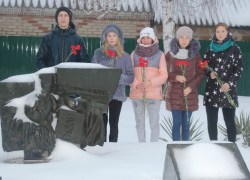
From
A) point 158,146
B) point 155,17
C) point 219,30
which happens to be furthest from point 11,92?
point 155,17

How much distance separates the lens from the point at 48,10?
26.8 feet

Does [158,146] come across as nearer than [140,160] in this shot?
No

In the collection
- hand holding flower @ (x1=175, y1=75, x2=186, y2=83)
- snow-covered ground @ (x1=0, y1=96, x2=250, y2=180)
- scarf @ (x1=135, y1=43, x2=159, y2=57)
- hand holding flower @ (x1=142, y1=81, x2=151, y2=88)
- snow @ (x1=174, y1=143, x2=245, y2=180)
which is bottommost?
snow-covered ground @ (x1=0, y1=96, x2=250, y2=180)

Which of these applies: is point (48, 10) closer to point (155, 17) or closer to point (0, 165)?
point (155, 17)

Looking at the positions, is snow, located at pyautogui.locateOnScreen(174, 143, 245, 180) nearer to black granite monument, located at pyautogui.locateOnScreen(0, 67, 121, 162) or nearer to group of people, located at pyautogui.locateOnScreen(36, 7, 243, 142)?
black granite monument, located at pyautogui.locateOnScreen(0, 67, 121, 162)

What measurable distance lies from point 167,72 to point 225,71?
0.66 metres

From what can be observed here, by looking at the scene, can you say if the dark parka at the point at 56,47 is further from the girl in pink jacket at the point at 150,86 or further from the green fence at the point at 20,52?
the green fence at the point at 20,52

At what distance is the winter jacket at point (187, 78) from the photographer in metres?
3.75

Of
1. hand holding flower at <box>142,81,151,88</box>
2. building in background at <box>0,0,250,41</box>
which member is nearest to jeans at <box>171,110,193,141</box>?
hand holding flower at <box>142,81,151,88</box>

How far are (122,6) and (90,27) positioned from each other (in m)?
1.02

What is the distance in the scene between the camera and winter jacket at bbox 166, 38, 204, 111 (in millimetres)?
3748

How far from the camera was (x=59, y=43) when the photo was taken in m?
3.59

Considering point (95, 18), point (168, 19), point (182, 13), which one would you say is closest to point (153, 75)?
point (168, 19)

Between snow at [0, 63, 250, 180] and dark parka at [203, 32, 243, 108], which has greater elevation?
dark parka at [203, 32, 243, 108]
